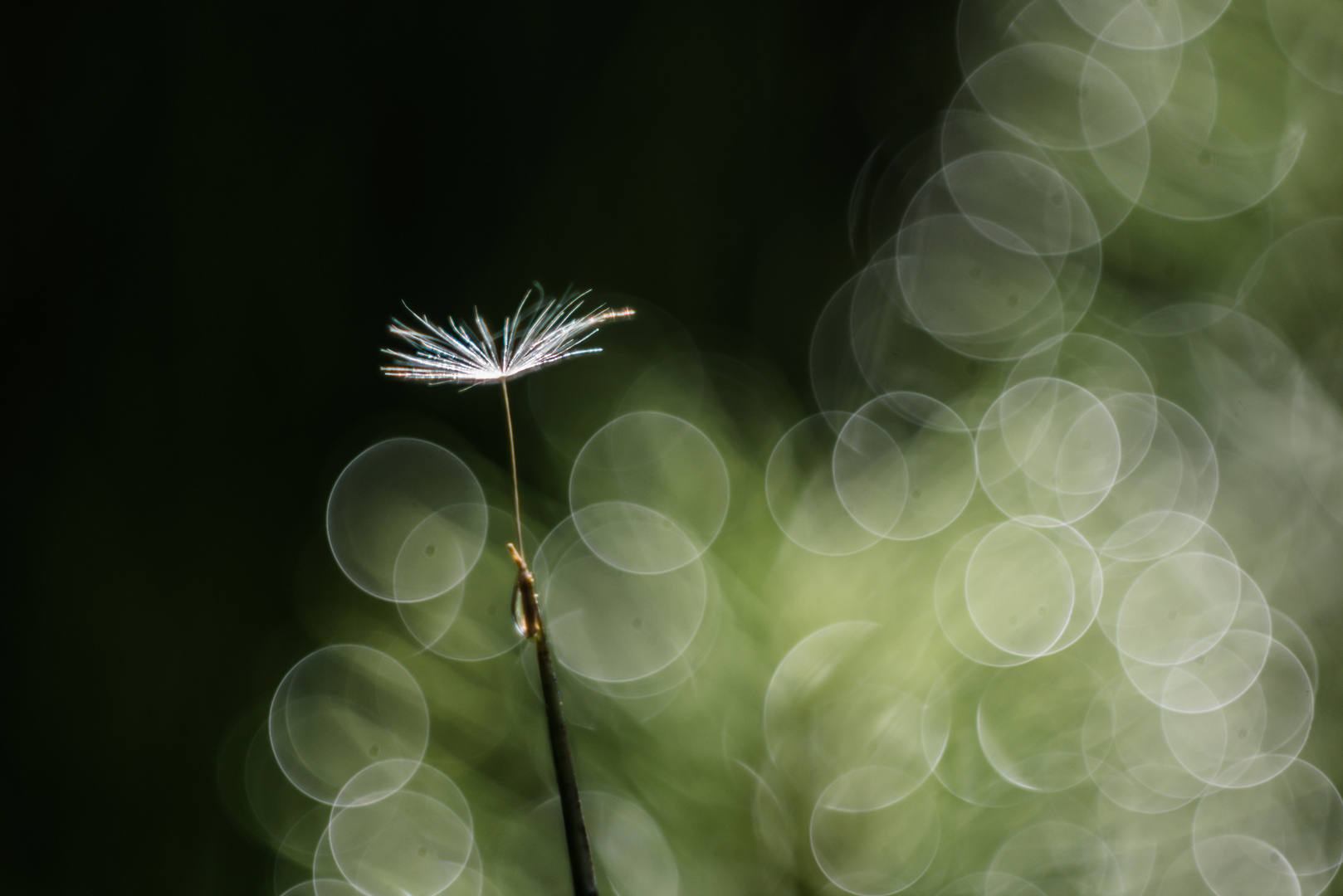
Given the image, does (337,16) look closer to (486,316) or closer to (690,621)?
(486,316)

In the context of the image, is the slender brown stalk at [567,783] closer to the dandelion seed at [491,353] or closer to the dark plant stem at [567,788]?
the dark plant stem at [567,788]

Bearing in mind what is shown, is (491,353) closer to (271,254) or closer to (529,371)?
(529,371)

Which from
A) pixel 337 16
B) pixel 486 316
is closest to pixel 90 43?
pixel 337 16

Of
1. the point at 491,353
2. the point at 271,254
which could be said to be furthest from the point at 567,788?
the point at 271,254

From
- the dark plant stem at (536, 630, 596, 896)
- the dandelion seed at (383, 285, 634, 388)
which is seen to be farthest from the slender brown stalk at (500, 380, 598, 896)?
the dandelion seed at (383, 285, 634, 388)

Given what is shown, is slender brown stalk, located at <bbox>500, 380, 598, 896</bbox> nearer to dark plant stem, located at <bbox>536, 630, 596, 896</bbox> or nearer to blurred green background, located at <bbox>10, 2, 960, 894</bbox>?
dark plant stem, located at <bbox>536, 630, 596, 896</bbox>

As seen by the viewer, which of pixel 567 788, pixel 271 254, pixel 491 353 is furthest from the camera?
pixel 271 254

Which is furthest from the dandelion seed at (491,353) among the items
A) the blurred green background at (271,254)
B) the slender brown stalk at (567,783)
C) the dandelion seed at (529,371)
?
the blurred green background at (271,254)
